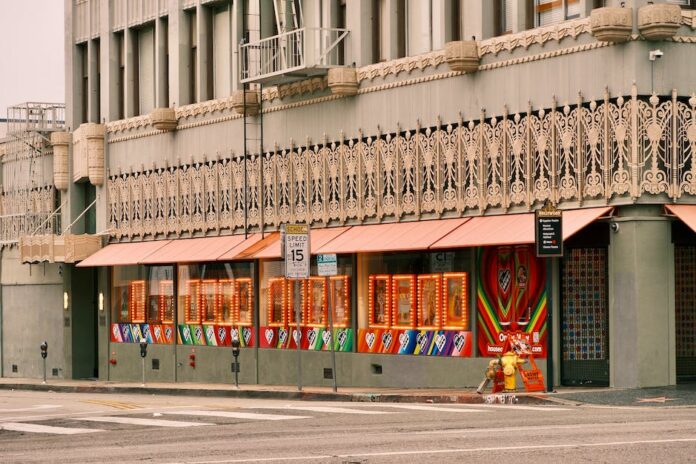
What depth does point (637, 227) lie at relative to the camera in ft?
90.6

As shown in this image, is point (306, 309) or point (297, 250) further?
point (306, 309)

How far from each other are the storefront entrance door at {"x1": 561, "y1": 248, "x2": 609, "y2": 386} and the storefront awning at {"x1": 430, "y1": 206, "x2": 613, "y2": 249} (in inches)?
40.6

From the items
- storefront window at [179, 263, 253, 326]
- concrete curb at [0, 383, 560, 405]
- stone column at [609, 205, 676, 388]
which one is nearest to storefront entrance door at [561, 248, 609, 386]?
stone column at [609, 205, 676, 388]

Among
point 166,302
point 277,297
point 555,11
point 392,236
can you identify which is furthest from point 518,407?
point 166,302

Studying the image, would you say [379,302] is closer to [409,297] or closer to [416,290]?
[409,297]

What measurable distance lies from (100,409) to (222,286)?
42.2 feet

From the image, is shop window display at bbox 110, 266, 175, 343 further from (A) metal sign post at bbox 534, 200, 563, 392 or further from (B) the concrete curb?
(A) metal sign post at bbox 534, 200, 563, 392

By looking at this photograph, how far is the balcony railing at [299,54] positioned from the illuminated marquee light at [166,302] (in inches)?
308

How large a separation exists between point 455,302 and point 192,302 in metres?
11.9

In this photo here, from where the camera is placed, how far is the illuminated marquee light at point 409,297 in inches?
1309

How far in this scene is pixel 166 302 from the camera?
43.4 meters

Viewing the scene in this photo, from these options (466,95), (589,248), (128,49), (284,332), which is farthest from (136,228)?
(589,248)

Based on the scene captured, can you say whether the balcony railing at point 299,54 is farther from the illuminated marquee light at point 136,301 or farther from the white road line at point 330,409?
the white road line at point 330,409

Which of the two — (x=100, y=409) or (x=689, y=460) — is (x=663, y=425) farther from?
(x=100, y=409)
